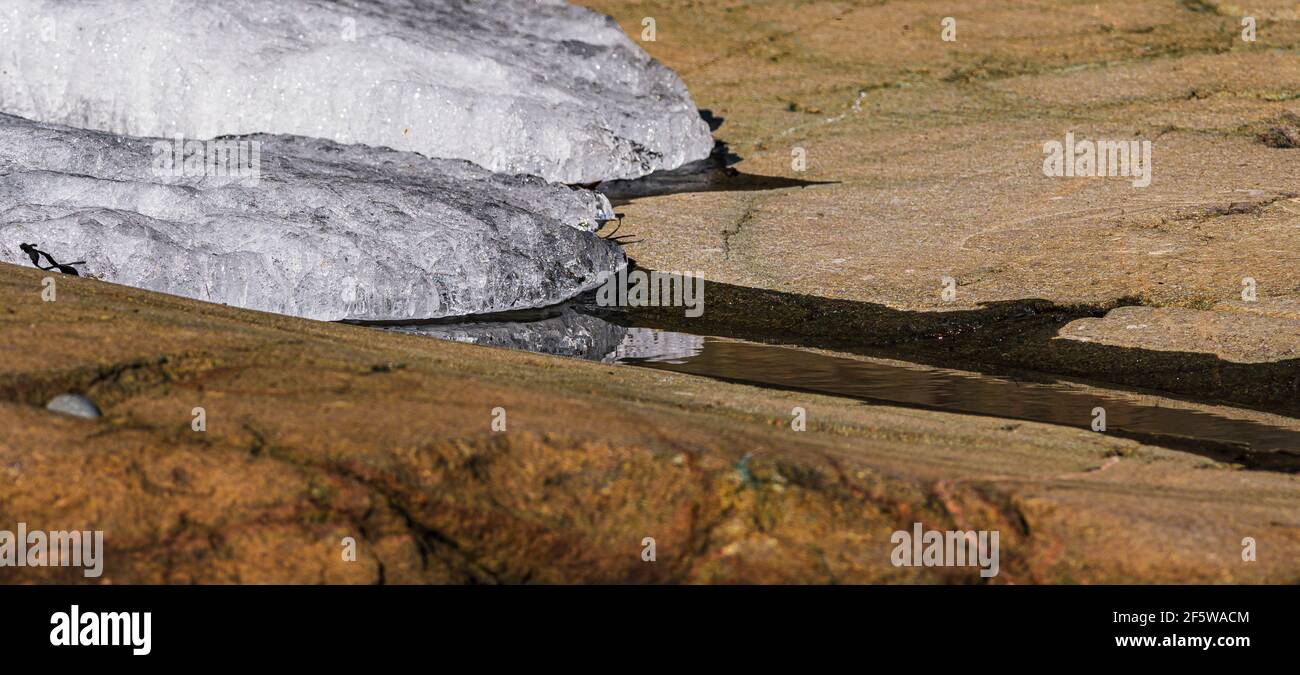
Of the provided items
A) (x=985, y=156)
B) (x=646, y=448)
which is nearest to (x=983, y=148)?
(x=985, y=156)

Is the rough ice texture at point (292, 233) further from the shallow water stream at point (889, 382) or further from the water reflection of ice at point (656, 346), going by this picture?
the water reflection of ice at point (656, 346)

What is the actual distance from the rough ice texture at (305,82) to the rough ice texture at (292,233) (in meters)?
0.55

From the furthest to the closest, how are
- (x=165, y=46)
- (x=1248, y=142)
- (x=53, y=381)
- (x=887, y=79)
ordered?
1. (x=887, y=79)
2. (x=1248, y=142)
3. (x=165, y=46)
4. (x=53, y=381)

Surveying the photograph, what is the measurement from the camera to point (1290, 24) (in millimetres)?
6801

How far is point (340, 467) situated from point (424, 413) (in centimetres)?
23

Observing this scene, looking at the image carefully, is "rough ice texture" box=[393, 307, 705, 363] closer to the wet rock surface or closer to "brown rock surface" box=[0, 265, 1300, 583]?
the wet rock surface

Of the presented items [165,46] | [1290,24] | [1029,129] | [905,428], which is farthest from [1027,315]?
[1290,24]

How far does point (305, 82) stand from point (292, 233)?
122cm

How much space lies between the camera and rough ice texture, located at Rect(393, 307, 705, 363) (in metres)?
3.65

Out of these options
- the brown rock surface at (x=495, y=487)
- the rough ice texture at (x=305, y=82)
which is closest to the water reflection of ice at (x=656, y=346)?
the brown rock surface at (x=495, y=487)

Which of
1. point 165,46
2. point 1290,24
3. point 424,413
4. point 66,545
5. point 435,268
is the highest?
point 1290,24

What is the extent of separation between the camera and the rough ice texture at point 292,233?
3766mm

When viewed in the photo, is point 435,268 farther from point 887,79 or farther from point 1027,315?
point 887,79

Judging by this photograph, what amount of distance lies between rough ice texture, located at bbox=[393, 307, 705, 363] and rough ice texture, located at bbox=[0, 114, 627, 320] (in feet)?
0.50
